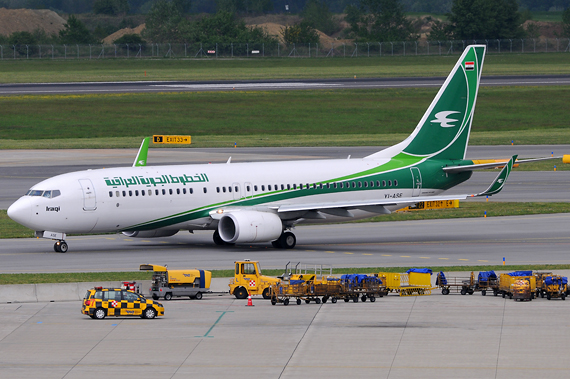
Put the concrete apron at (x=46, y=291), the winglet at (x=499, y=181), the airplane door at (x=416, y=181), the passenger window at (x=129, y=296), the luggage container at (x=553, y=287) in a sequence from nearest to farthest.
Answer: the passenger window at (x=129, y=296)
the luggage container at (x=553, y=287)
the concrete apron at (x=46, y=291)
the winglet at (x=499, y=181)
the airplane door at (x=416, y=181)

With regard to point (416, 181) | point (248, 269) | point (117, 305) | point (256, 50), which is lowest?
point (117, 305)

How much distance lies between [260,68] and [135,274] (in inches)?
4815

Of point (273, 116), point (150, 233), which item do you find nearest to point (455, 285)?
point (150, 233)

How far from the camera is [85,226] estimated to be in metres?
40.6

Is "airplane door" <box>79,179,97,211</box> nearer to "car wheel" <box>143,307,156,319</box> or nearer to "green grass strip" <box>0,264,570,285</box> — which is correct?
"green grass strip" <box>0,264,570,285</box>

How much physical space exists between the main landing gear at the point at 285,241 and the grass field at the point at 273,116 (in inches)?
1697

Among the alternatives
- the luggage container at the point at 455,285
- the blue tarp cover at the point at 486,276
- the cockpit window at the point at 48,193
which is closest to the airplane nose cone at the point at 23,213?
the cockpit window at the point at 48,193

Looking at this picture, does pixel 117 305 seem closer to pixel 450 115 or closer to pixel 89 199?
pixel 89 199

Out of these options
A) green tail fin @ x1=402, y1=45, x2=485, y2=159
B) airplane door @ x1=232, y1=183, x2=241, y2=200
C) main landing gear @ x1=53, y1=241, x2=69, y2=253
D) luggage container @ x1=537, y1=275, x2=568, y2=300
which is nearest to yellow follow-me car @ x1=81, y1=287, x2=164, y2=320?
luggage container @ x1=537, y1=275, x2=568, y2=300

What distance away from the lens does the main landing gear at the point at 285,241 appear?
4303 centimetres

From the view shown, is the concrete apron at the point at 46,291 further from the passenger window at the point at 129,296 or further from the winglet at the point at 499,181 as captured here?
the winglet at the point at 499,181

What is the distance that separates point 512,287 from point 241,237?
46.7 feet

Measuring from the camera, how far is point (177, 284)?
3125 centimetres

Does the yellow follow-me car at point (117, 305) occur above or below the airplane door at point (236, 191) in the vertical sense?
below
